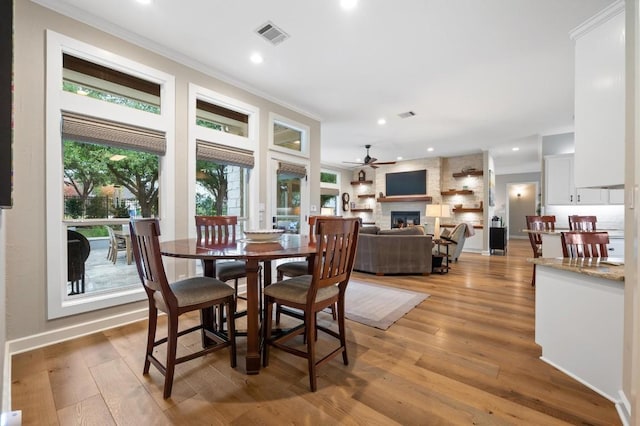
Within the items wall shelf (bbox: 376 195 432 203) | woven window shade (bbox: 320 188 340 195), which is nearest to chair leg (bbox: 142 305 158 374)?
wall shelf (bbox: 376 195 432 203)

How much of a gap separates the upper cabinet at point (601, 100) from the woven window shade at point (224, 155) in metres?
3.37

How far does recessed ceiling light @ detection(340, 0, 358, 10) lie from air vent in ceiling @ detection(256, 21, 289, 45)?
649 mm

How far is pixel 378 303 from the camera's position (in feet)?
10.6

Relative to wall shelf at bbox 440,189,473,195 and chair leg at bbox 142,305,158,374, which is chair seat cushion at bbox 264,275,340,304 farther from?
wall shelf at bbox 440,189,473,195

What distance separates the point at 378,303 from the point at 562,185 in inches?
190

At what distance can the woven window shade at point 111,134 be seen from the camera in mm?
2328

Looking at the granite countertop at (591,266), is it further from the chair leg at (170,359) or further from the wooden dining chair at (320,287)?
the chair leg at (170,359)

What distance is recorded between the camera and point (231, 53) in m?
2.99

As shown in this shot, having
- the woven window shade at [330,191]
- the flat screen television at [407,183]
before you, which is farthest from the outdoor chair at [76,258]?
the flat screen television at [407,183]

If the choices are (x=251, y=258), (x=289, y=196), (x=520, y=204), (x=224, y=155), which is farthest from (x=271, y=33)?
(x=520, y=204)

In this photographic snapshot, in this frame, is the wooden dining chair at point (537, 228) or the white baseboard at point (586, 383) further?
the wooden dining chair at point (537, 228)

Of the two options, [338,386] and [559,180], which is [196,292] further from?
[559,180]

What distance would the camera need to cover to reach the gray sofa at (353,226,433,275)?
15.1ft

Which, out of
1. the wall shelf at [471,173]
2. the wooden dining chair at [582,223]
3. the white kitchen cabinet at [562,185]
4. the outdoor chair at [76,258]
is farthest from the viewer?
the wall shelf at [471,173]
